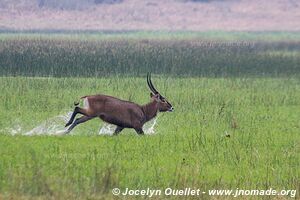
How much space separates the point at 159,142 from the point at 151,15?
85.1 metres

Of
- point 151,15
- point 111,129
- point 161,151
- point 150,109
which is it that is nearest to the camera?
point 161,151

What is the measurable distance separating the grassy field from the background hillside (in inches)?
2402

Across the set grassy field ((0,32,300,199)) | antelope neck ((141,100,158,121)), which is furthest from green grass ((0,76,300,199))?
antelope neck ((141,100,158,121))

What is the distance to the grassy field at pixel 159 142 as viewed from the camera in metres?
13.0

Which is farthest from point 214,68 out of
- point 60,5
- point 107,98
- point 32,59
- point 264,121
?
point 60,5

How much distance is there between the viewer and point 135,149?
50.7 feet

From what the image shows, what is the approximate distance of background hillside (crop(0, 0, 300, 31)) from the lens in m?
92.3

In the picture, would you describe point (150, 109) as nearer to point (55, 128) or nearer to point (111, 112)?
point (111, 112)

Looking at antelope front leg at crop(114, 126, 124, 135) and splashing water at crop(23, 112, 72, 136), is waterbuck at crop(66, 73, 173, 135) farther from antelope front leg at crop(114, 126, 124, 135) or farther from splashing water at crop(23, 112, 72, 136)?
splashing water at crop(23, 112, 72, 136)

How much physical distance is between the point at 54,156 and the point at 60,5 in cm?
8198

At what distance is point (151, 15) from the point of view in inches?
3969

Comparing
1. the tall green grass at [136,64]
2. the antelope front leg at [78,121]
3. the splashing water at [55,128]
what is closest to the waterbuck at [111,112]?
the antelope front leg at [78,121]

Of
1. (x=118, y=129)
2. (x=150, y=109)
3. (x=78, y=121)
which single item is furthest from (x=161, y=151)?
(x=150, y=109)

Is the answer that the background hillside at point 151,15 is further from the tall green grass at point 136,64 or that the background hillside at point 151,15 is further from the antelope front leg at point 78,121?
the antelope front leg at point 78,121
